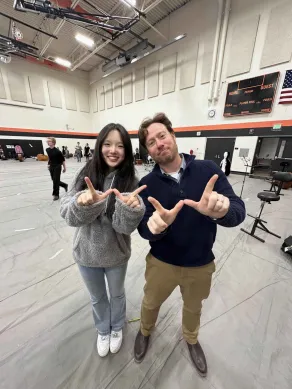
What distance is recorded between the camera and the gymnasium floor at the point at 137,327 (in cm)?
105

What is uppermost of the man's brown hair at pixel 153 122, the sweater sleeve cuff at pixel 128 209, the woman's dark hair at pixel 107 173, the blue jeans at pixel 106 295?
the man's brown hair at pixel 153 122

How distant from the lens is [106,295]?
114 centimetres

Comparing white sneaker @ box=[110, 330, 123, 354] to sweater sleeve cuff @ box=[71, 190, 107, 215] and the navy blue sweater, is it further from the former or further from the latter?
sweater sleeve cuff @ box=[71, 190, 107, 215]

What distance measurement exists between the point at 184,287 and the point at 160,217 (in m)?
0.57

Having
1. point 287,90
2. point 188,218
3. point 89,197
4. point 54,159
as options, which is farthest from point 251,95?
point 89,197

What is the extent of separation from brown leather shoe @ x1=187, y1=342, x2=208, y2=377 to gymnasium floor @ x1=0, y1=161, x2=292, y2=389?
4 centimetres

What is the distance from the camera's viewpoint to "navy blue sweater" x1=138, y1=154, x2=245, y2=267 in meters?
0.92

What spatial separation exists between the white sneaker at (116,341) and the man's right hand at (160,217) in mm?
993

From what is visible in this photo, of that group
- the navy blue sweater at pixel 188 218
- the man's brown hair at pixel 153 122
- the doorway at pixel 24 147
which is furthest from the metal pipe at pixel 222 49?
the doorway at pixel 24 147

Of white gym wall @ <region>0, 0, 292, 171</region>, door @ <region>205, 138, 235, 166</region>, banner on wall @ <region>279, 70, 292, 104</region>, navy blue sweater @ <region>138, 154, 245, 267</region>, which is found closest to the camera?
navy blue sweater @ <region>138, 154, 245, 267</region>

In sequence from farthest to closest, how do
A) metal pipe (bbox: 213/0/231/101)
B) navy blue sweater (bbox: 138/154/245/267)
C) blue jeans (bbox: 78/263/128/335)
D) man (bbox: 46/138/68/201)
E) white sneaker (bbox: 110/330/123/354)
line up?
metal pipe (bbox: 213/0/231/101), man (bbox: 46/138/68/201), white sneaker (bbox: 110/330/123/354), blue jeans (bbox: 78/263/128/335), navy blue sweater (bbox: 138/154/245/267)

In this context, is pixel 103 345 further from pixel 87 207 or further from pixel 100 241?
pixel 87 207

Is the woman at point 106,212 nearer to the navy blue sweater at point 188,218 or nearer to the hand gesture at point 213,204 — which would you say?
the navy blue sweater at point 188,218

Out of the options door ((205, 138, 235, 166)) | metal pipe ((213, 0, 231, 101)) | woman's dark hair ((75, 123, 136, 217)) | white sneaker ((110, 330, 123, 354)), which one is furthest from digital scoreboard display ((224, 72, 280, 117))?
white sneaker ((110, 330, 123, 354))
